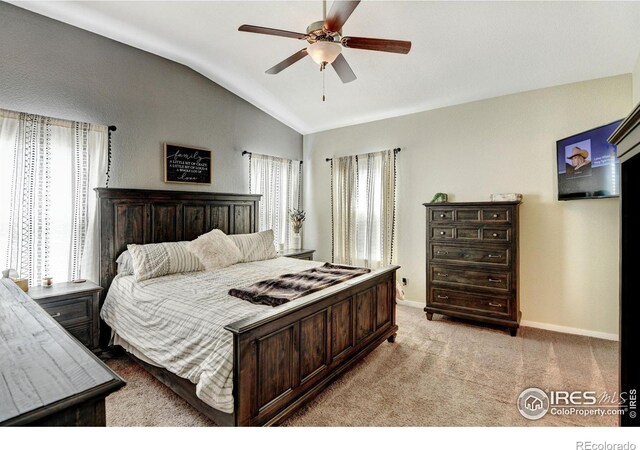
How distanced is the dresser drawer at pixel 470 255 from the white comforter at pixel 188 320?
2.01 meters

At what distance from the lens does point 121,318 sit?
2.70 meters

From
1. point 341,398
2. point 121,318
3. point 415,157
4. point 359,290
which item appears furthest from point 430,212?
point 121,318

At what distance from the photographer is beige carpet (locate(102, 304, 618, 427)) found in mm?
2066

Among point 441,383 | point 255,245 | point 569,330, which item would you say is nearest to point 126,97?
point 255,245

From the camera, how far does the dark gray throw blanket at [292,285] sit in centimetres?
221

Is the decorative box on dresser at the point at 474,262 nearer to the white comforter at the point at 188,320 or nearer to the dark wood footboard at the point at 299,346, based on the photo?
the dark wood footboard at the point at 299,346

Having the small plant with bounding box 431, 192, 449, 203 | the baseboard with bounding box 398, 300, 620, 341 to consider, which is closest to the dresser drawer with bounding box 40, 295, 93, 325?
the small plant with bounding box 431, 192, 449, 203

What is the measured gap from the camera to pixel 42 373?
912mm

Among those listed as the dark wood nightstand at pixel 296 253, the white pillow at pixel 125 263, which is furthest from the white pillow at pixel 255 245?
the white pillow at pixel 125 263

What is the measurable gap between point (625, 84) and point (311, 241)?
4.38 m

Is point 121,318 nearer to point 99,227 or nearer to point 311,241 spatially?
point 99,227

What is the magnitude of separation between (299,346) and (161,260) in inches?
68.2

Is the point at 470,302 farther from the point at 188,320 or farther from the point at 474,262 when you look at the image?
the point at 188,320
